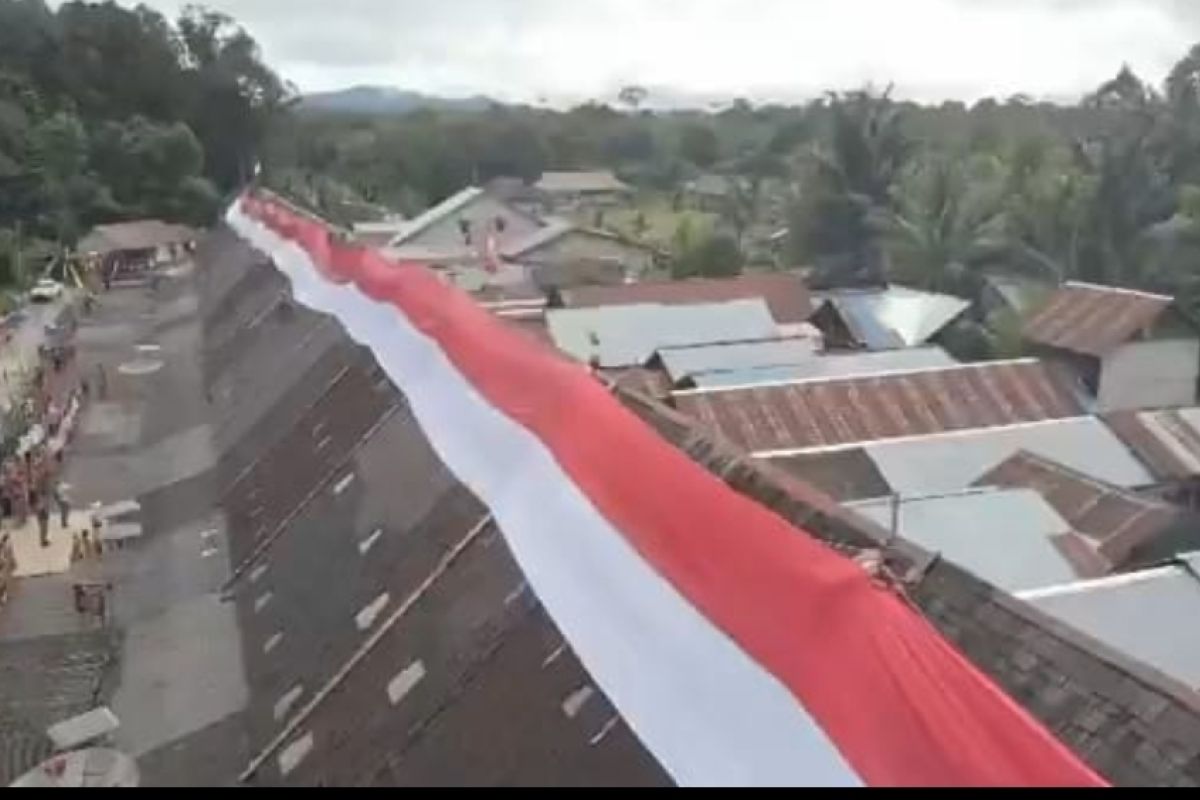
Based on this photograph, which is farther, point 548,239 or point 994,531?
point 548,239

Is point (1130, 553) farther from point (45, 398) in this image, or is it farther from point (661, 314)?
point (45, 398)

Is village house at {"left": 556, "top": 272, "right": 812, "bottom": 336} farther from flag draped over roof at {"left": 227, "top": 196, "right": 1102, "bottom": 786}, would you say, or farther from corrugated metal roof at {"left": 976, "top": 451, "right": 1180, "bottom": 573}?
flag draped over roof at {"left": 227, "top": 196, "right": 1102, "bottom": 786}

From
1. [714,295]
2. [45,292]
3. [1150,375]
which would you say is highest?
[714,295]

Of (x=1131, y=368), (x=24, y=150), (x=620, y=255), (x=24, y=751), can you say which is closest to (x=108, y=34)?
(x=24, y=150)

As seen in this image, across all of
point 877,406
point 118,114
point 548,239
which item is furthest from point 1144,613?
point 118,114

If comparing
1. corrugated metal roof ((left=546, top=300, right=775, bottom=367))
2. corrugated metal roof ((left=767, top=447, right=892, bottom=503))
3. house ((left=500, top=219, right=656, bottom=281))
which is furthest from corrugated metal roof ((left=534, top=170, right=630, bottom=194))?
corrugated metal roof ((left=767, top=447, right=892, bottom=503))

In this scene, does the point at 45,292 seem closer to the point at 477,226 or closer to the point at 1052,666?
the point at 477,226
